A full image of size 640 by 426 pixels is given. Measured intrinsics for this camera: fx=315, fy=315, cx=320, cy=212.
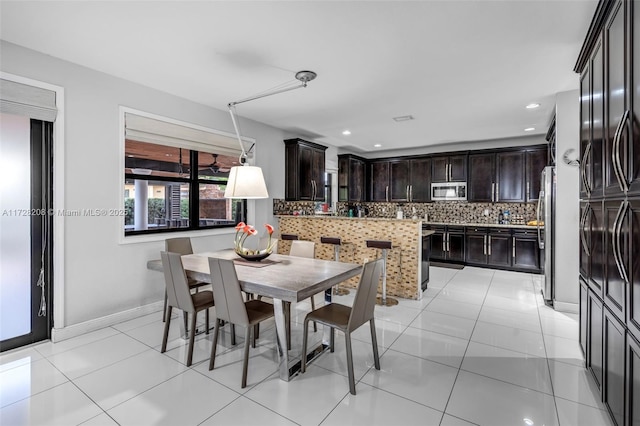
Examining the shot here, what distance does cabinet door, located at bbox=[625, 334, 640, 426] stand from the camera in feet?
4.84

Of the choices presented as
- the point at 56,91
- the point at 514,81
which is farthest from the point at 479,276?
the point at 56,91

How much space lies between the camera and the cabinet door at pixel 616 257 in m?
1.60

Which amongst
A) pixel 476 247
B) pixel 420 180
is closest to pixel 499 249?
pixel 476 247

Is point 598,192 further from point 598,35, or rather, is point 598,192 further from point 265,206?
point 265,206

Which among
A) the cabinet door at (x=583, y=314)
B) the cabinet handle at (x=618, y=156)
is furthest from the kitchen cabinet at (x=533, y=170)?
the cabinet handle at (x=618, y=156)

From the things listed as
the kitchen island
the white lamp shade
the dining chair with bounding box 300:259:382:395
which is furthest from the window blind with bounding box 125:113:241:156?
the dining chair with bounding box 300:259:382:395

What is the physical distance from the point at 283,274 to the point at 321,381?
0.83 metres

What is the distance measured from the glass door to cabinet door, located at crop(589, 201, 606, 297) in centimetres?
444

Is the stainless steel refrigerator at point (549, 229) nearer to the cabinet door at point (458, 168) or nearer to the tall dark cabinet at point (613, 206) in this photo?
the tall dark cabinet at point (613, 206)

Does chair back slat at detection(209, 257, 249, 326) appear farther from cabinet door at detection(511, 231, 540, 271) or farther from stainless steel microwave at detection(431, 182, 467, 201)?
stainless steel microwave at detection(431, 182, 467, 201)

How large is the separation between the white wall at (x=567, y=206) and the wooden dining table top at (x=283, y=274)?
9.06 ft

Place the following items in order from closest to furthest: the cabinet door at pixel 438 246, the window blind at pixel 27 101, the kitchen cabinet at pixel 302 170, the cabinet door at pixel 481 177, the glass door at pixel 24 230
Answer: the window blind at pixel 27 101, the glass door at pixel 24 230, the kitchen cabinet at pixel 302 170, the cabinet door at pixel 481 177, the cabinet door at pixel 438 246

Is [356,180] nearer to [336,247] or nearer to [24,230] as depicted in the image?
[336,247]

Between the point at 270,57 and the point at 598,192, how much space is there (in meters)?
2.74
